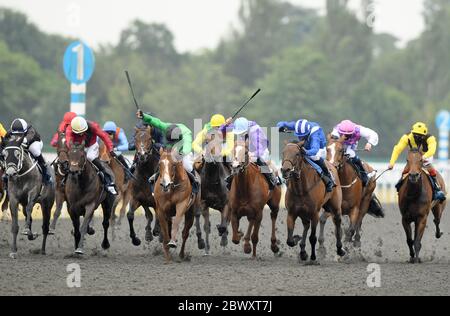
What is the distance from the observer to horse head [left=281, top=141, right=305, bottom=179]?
1197 centimetres

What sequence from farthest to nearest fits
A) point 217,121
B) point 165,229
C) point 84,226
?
point 217,121 → point 84,226 → point 165,229

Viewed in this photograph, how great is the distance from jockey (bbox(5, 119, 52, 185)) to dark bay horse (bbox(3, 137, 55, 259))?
3.1 inches

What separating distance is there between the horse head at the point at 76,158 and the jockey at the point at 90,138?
0.09m

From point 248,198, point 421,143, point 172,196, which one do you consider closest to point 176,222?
point 172,196

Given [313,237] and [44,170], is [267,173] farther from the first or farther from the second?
[44,170]

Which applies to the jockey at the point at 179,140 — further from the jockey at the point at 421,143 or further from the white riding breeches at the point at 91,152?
→ the jockey at the point at 421,143

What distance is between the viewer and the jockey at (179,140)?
12.4 metres

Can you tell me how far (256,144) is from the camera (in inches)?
528

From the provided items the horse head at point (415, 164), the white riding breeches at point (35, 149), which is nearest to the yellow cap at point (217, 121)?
the white riding breeches at point (35, 149)

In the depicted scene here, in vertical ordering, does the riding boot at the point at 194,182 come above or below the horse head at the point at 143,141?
below

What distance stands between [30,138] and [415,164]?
187 inches

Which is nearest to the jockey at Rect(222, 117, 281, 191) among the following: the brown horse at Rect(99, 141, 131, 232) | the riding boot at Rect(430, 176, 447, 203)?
the riding boot at Rect(430, 176, 447, 203)

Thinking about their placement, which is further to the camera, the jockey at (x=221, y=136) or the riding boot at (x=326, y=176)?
the jockey at (x=221, y=136)
